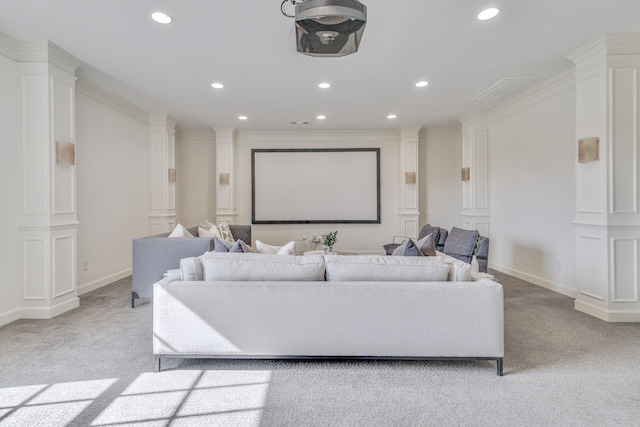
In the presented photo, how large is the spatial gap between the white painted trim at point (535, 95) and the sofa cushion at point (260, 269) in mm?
3870

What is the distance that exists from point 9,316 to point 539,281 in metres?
6.13

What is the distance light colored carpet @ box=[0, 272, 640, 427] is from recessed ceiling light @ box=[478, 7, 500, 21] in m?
2.66

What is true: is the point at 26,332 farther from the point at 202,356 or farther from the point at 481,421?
A: the point at 481,421

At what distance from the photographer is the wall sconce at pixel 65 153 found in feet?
10.7

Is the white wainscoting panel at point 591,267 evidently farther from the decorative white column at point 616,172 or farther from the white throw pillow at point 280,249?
the white throw pillow at point 280,249

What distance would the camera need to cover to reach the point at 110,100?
4.49 m

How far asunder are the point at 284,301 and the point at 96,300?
2933 mm

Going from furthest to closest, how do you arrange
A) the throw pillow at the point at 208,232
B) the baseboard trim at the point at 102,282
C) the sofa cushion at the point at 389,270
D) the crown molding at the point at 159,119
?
the crown molding at the point at 159,119, the throw pillow at the point at 208,232, the baseboard trim at the point at 102,282, the sofa cushion at the point at 389,270

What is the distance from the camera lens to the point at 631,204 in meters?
3.06

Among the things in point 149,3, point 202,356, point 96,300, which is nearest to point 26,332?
point 96,300

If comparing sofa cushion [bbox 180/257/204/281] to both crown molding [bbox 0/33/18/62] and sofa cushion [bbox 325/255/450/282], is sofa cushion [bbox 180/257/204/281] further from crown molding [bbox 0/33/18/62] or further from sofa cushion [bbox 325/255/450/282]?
crown molding [bbox 0/33/18/62]

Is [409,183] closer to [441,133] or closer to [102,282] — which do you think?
[441,133]

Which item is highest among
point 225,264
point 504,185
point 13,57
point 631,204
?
point 13,57

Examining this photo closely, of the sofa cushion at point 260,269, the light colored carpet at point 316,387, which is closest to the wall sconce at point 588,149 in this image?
the light colored carpet at point 316,387
